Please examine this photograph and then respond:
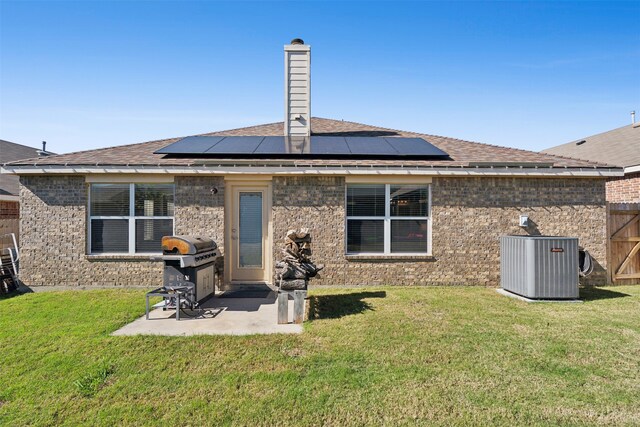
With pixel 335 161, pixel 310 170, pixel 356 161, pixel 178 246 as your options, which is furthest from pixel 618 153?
pixel 178 246

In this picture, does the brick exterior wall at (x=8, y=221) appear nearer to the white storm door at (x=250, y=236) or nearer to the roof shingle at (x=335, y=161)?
the roof shingle at (x=335, y=161)

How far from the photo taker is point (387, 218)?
817cm

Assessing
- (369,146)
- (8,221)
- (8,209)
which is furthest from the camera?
(8,209)

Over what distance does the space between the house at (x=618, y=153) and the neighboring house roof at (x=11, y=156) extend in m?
19.7

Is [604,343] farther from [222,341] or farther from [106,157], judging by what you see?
[106,157]

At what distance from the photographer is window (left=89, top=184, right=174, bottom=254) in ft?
26.3

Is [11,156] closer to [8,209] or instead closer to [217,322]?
[8,209]

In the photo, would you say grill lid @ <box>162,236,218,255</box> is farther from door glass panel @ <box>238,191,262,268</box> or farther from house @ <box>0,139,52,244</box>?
house @ <box>0,139,52,244</box>

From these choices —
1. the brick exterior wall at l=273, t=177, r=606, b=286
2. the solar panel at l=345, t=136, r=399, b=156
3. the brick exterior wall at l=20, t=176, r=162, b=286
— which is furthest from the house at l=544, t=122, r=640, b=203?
the brick exterior wall at l=20, t=176, r=162, b=286

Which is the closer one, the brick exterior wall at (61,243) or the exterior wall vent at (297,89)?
the brick exterior wall at (61,243)

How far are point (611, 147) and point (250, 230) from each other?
56.0 feet

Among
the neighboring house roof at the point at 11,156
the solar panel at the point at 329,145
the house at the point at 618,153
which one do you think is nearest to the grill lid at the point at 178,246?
the solar panel at the point at 329,145

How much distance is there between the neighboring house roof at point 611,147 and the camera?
12453mm

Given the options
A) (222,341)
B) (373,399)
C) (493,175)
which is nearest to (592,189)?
(493,175)
